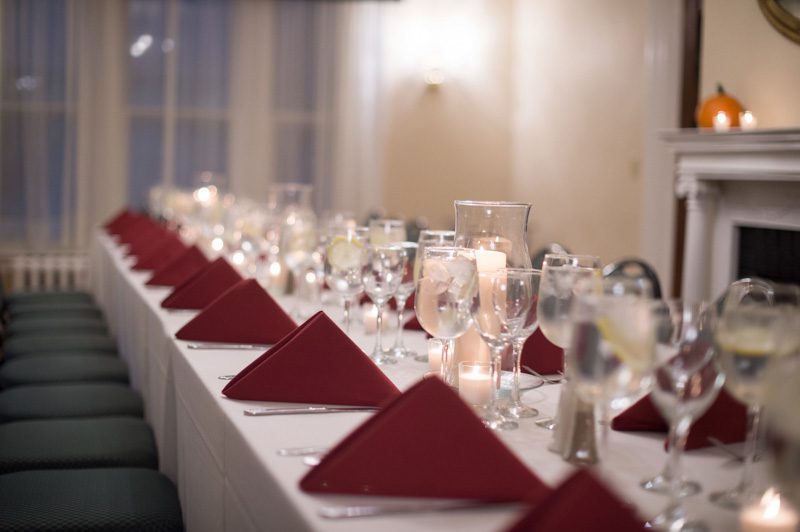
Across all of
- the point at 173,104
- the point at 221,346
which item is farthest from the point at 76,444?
the point at 173,104

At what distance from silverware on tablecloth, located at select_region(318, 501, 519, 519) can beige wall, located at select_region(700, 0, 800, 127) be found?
146 inches

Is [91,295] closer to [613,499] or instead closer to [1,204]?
[1,204]

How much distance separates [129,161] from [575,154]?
10.7 ft

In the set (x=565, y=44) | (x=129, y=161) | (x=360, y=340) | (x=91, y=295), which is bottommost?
(x=91, y=295)

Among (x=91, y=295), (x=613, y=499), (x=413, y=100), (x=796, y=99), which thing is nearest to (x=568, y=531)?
(x=613, y=499)

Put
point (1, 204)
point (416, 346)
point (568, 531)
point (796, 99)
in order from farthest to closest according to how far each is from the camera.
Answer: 1. point (1, 204)
2. point (796, 99)
3. point (416, 346)
4. point (568, 531)

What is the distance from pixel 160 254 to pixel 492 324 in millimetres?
2405

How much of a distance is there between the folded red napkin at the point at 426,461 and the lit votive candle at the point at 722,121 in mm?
3722

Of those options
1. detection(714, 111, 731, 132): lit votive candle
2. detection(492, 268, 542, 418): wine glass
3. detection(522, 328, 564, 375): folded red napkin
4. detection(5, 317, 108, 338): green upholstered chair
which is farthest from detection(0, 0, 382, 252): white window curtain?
detection(492, 268, 542, 418): wine glass

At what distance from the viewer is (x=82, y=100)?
6527 millimetres

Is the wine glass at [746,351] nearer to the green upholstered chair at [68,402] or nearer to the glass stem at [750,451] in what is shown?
the glass stem at [750,451]

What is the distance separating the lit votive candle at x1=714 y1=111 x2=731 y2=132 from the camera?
442cm

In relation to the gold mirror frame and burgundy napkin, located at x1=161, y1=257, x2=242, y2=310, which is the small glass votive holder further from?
the gold mirror frame

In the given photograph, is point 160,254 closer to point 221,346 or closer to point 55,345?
point 55,345
